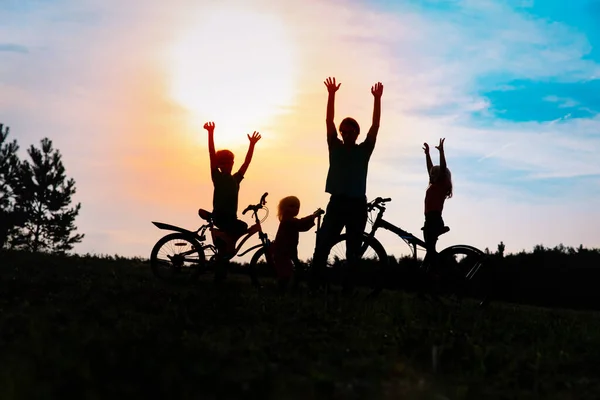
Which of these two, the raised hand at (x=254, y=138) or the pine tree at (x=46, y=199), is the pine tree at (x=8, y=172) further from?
the raised hand at (x=254, y=138)

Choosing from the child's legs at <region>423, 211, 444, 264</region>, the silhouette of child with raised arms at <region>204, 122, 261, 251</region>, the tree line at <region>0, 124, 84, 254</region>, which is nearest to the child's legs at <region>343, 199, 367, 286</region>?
the child's legs at <region>423, 211, 444, 264</region>

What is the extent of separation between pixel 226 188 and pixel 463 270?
13.4ft

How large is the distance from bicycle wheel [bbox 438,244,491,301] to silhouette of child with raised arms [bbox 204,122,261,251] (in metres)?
3.42

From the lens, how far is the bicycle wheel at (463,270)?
1061cm

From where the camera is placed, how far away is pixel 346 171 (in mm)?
9742

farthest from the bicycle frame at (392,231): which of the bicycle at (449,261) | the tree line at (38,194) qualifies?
the tree line at (38,194)

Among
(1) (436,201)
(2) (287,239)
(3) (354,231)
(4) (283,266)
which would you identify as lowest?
(4) (283,266)

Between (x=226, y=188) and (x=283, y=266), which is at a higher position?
(x=226, y=188)

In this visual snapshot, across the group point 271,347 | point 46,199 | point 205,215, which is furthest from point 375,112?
point 46,199

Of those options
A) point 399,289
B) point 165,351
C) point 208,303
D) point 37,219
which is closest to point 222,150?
point 208,303

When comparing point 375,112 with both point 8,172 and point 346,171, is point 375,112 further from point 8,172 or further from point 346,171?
point 8,172

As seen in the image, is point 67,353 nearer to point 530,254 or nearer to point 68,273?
point 68,273

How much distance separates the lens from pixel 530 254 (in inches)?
708

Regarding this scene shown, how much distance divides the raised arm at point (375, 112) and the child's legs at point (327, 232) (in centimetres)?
103
